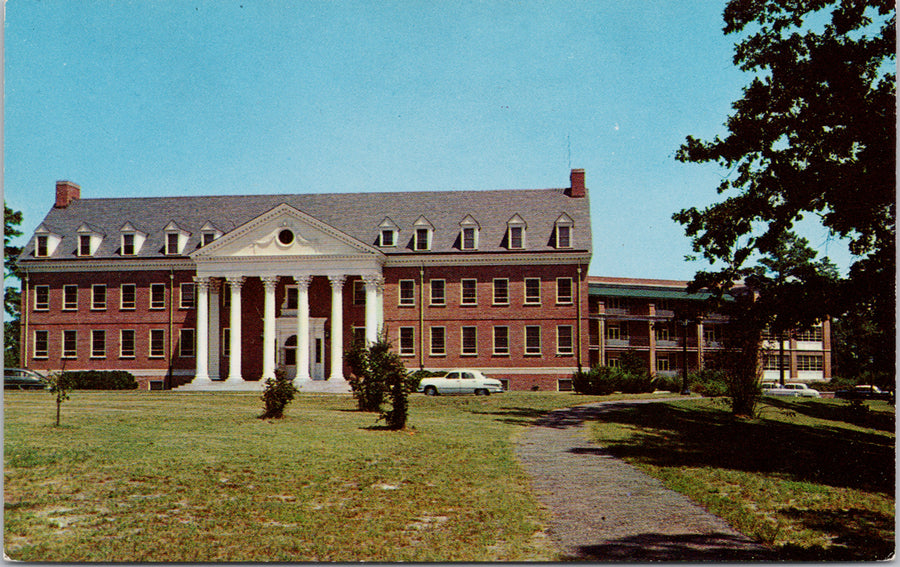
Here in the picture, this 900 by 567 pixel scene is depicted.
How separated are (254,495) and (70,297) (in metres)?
32.4

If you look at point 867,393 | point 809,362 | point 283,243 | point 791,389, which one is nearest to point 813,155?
point 867,393

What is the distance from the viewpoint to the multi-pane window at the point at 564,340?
3875 centimetres

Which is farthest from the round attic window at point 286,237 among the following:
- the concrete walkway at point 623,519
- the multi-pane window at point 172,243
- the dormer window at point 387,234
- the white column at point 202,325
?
the concrete walkway at point 623,519

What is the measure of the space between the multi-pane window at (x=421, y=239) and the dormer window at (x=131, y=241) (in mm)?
14374

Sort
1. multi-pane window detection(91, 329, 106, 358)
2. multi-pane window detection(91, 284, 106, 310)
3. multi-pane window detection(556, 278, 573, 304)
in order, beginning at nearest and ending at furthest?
multi-pane window detection(91, 329, 106, 358) < multi-pane window detection(91, 284, 106, 310) < multi-pane window detection(556, 278, 573, 304)

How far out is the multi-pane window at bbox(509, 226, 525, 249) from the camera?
39.1m

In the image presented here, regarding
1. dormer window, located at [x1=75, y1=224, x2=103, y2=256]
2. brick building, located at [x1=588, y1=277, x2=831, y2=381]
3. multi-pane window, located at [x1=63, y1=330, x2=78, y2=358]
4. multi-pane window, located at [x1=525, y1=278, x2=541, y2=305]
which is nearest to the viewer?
multi-pane window, located at [x1=63, y1=330, x2=78, y2=358]

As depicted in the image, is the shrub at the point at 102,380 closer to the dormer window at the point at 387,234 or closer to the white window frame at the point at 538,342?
the dormer window at the point at 387,234

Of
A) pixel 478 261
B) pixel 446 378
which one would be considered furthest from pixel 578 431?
pixel 478 261

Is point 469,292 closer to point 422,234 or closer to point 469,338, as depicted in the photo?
point 469,338

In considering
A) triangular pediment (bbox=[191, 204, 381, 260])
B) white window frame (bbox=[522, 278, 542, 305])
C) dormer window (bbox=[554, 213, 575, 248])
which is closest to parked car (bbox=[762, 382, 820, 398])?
white window frame (bbox=[522, 278, 542, 305])

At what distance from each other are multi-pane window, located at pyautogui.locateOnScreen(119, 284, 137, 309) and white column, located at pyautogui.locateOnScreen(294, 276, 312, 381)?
28.7 ft

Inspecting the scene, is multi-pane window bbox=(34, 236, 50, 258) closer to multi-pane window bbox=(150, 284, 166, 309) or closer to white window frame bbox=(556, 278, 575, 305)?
multi-pane window bbox=(150, 284, 166, 309)

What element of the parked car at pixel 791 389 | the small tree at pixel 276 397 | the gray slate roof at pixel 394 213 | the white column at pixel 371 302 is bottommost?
the parked car at pixel 791 389
